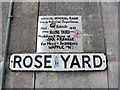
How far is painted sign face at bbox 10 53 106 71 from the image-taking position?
3.01 meters

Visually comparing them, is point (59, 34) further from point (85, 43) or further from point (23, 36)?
point (23, 36)

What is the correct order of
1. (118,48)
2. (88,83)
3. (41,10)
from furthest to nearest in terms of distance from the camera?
(41,10) < (118,48) < (88,83)

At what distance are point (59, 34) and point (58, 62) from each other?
20.9 inches

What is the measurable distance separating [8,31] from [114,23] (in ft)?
6.54

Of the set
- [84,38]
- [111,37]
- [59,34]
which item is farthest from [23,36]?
[111,37]

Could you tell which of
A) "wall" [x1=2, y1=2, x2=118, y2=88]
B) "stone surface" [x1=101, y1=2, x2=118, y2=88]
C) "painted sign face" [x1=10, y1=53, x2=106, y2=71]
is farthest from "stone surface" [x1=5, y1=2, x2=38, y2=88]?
"stone surface" [x1=101, y1=2, x2=118, y2=88]

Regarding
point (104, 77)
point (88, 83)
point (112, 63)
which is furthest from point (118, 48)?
point (88, 83)

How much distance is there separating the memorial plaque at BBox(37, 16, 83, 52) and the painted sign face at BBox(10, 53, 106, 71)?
5.6 inches

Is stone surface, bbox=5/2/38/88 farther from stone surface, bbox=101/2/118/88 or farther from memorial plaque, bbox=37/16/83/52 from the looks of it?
stone surface, bbox=101/2/118/88

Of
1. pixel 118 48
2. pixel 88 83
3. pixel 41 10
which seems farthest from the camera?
pixel 41 10

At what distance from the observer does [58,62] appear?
3.04m

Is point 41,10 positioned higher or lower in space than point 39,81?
higher

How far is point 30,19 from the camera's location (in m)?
3.38

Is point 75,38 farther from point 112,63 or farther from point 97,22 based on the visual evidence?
point 112,63
